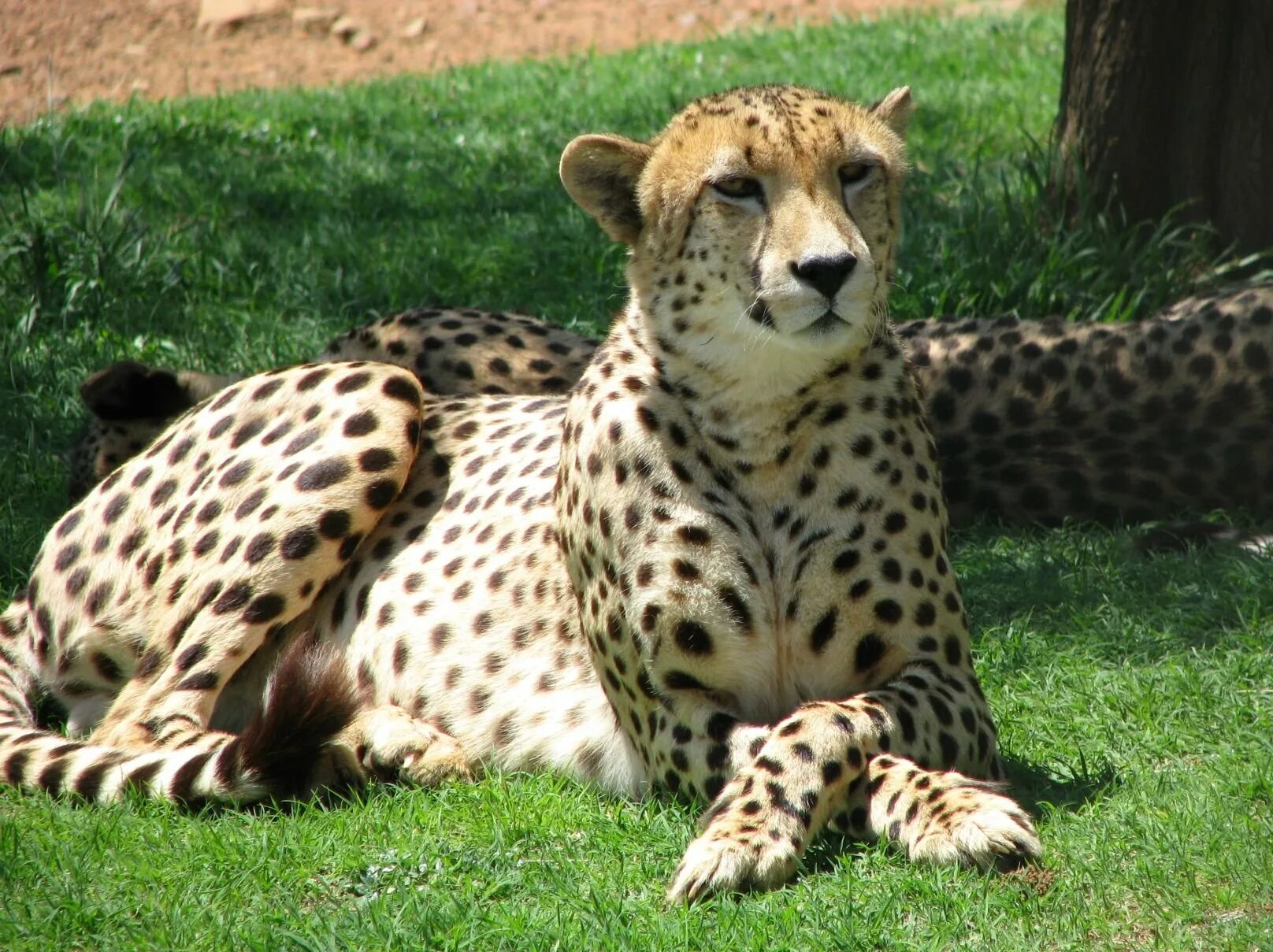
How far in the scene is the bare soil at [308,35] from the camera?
10922 mm

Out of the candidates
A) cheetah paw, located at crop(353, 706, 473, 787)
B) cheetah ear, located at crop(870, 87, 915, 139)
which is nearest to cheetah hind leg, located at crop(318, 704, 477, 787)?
cheetah paw, located at crop(353, 706, 473, 787)

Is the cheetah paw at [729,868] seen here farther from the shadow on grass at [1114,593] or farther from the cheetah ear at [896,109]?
the cheetah ear at [896,109]

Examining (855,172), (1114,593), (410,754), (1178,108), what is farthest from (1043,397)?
(410,754)

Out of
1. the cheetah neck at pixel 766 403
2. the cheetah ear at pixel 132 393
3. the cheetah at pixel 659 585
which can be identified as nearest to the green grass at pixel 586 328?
the cheetah at pixel 659 585

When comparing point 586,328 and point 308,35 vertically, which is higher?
point 308,35

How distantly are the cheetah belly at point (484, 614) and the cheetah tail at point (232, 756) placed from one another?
1.01ft

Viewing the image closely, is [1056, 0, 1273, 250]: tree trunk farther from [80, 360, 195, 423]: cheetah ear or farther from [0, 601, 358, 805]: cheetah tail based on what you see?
[0, 601, 358, 805]: cheetah tail

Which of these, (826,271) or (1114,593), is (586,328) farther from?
(826,271)

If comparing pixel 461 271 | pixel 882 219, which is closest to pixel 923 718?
pixel 882 219

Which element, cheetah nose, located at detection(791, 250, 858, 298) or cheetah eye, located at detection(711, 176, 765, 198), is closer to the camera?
cheetah nose, located at detection(791, 250, 858, 298)

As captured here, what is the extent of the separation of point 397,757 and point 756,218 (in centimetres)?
146

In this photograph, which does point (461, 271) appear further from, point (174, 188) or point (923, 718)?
point (923, 718)

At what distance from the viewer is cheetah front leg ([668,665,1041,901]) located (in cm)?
311

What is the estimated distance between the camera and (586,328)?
647 centimetres
